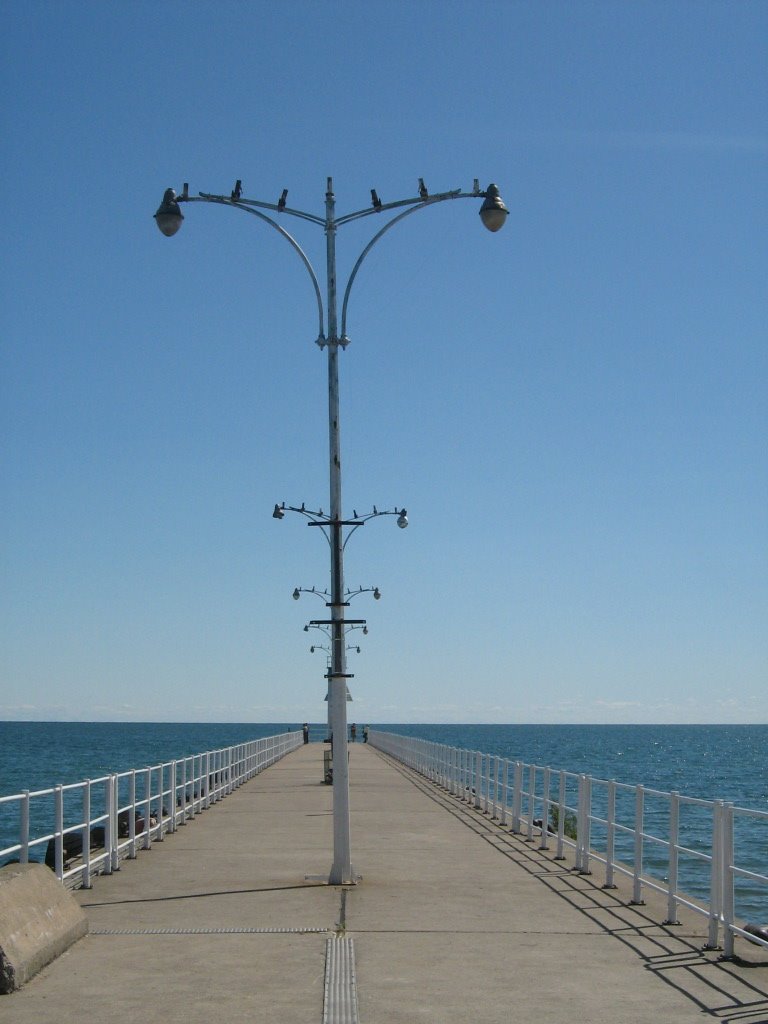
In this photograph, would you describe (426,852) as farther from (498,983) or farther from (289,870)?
(498,983)

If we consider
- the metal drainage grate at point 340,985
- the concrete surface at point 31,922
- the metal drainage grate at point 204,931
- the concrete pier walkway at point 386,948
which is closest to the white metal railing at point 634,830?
the concrete pier walkway at point 386,948

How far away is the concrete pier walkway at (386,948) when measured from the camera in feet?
27.9

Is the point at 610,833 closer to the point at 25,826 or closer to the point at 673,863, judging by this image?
the point at 673,863

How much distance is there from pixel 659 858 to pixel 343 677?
18958mm

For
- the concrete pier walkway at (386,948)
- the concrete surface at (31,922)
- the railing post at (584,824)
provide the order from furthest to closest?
1. the railing post at (584,824)
2. the concrete surface at (31,922)
3. the concrete pier walkway at (386,948)

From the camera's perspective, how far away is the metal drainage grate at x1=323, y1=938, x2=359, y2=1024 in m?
8.20

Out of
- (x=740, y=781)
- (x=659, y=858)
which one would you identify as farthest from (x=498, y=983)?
(x=740, y=781)

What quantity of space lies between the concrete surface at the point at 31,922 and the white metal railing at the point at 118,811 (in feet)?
2.21

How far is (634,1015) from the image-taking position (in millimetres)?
8367

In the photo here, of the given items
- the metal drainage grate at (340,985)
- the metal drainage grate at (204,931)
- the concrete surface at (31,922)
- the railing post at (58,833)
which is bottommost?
the metal drainage grate at (340,985)

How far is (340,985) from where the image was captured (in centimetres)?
909

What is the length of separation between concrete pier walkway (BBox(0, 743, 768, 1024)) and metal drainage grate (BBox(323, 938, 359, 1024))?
4cm

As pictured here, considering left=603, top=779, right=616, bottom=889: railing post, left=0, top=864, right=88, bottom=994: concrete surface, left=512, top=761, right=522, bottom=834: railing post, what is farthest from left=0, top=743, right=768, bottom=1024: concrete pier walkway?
left=512, top=761, right=522, bottom=834: railing post

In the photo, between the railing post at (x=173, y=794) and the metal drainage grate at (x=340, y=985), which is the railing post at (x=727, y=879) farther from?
the railing post at (x=173, y=794)
